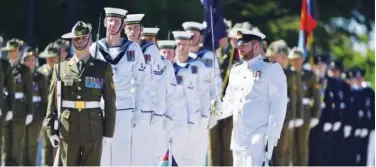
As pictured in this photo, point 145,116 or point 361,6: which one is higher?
point 361,6

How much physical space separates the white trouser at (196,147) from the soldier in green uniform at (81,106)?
4023 millimetres

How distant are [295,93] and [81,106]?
7518 millimetres

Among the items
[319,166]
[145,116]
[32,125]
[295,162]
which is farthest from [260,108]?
[319,166]

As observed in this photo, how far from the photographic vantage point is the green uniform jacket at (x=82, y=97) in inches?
547

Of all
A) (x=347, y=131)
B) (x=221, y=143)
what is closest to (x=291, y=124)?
(x=221, y=143)

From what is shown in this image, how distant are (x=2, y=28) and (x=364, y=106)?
7.02 metres

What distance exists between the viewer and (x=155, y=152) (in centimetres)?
1638

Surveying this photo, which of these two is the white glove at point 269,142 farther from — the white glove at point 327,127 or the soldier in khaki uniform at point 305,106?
the white glove at point 327,127

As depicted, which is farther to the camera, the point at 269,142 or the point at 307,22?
the point at 307,22

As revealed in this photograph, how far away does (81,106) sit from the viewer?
1390 centimetres

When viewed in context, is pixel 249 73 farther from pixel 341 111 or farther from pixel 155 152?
pixel 341 111

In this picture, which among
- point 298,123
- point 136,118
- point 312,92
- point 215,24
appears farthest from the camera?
point 312,92

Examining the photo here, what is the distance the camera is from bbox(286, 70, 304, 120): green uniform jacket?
20.8 metres

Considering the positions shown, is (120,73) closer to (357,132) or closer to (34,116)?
(34,116)
